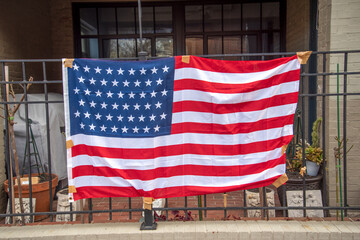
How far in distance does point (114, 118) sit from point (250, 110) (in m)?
1.55

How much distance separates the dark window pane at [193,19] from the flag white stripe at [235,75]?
5.01 metres

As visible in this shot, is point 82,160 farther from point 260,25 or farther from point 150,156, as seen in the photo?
point 260,25

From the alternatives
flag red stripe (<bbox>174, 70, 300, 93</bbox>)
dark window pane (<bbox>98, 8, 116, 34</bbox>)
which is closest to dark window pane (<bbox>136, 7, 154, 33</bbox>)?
dark window pane (<bbox>98, 8, 116, 34</bbox>)

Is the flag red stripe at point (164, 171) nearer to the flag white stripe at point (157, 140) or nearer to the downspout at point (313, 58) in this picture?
the flag white stripe at point (157, 140)

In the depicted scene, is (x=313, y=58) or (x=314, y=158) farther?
(x=313, y=58)

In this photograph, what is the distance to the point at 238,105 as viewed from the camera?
145 inches

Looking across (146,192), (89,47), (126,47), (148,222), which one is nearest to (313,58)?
(146,192)

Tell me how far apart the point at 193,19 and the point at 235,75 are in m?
5.12

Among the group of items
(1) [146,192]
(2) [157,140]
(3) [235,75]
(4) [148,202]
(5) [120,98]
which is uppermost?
(3) [235,75]

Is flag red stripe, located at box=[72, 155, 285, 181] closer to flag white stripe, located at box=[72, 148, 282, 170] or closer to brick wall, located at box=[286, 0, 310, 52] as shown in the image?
flag white stripe, located at box=[72, 148, 282, 170]

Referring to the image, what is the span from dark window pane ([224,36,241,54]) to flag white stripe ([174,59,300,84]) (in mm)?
4813

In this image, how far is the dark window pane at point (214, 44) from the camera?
329 inches

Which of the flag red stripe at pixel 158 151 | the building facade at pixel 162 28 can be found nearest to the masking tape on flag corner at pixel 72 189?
the flag red stripe at pixel 158 151

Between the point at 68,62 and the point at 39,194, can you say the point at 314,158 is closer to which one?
the point at 68,62
